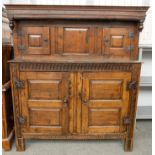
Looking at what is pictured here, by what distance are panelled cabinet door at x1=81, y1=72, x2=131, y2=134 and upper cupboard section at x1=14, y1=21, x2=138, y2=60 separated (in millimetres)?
191

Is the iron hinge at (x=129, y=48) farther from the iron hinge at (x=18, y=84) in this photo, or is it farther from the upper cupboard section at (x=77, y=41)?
the iron hinge at (x=18, y=84)

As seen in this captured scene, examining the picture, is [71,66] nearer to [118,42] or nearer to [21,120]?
[118,42]

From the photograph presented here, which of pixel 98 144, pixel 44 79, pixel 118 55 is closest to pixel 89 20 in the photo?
pixel 118 55

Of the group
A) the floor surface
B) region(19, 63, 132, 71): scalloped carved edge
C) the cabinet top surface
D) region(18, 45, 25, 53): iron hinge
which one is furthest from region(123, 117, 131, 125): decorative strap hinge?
region(18, 45, 25, 53): iron hinge

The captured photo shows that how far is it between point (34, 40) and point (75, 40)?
372 mm

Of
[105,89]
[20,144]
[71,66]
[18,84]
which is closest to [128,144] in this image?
[105,89]

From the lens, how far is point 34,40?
1.65 metres

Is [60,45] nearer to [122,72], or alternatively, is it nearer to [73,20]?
[73,20]

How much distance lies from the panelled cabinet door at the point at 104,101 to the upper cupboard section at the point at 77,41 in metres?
0.19

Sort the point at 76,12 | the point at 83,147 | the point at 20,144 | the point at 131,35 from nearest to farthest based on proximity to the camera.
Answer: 1. the point at 76,12
2. the point at 131,35
3. the point at 20,144
4. the point at 83,147

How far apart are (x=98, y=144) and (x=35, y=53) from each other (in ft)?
3.81

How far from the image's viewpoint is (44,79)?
1643 mm

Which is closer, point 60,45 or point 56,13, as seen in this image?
point 56,13

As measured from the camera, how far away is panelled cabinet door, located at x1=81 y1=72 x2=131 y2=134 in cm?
165
